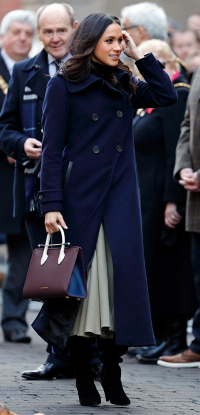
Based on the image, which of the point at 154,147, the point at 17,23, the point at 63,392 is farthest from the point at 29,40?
the point at 63,392

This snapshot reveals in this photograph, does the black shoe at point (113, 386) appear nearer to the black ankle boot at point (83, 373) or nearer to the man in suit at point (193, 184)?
the black ankle boot at point (83, 373)

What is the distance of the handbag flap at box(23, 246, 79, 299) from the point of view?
143 inches

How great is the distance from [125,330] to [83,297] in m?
0.31

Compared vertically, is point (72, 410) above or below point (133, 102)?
below

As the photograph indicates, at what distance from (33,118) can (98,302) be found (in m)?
1.56

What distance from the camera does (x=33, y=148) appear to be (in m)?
4.80

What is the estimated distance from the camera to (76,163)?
3.94m

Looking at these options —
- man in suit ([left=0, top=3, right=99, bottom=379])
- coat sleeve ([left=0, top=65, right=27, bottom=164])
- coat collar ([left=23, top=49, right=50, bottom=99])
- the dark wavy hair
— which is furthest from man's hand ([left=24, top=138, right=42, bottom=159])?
the dark wavy hair

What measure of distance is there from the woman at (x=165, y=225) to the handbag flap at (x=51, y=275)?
1.93 metres

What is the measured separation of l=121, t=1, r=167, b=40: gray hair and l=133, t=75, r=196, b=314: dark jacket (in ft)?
3.04

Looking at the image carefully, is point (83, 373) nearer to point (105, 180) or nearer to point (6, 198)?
point (105, 180)

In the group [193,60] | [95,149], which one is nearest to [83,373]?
[95,149]

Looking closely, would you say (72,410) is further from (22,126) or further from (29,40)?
(29,40)

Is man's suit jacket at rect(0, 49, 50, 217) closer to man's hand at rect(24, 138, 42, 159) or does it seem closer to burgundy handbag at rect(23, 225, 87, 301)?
man's hand at rect(24, 138, 42, 159)
